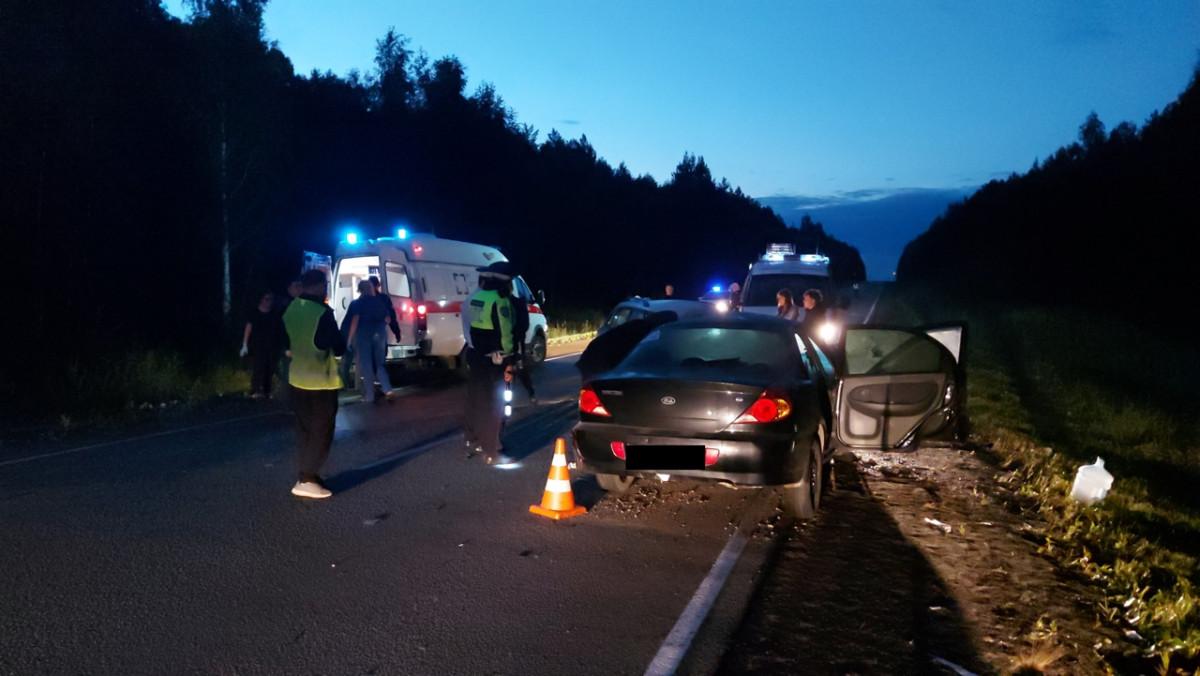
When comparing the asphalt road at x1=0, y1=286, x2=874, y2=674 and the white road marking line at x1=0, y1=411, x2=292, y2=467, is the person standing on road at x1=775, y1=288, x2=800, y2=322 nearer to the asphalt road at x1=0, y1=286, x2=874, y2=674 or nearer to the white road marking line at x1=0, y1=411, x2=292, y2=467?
the asphalt road at x1=0, y1=286, x2=874, y2=674

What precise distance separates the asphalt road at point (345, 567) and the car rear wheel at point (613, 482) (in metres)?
0.11

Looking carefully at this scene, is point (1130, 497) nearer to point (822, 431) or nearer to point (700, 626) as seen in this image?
point (822, 431)

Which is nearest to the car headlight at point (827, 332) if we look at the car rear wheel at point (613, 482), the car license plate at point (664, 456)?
the car rear wheel at point (613, 482)

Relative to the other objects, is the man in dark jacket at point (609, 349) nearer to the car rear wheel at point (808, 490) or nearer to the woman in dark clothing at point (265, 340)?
the car rear wheel at point (808, 490)

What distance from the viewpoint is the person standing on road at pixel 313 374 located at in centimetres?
680

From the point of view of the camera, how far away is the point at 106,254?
18297 mm

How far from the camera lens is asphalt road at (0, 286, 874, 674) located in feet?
13.3

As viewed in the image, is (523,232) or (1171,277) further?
(523,232)

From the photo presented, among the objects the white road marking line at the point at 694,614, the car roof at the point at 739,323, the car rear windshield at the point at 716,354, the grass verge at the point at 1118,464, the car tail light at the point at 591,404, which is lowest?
the grass verge at the point at 1118,464

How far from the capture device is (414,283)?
14367 millimetres

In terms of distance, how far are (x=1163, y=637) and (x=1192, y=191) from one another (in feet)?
147

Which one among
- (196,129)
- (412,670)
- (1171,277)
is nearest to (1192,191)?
(1171,277)

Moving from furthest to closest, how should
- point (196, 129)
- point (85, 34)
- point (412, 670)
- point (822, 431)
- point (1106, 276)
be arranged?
point (1106, 276) → point (196, 129) → point (85, 34) → point (822, 431) → point (412, 670)

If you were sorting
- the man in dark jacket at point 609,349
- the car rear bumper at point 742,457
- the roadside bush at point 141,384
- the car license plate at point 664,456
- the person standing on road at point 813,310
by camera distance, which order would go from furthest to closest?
the roadside bush at point 141,384
the person standing on road at point 813,310
the man in dark jacket at point 609,349
the car license plate at point 664,456
the car rear bumper at point 742,457
